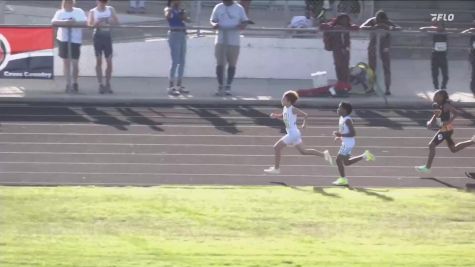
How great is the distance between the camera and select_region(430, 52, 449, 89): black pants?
75.3 ft

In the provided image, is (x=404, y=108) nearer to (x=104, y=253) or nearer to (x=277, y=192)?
(x=277, y=192)

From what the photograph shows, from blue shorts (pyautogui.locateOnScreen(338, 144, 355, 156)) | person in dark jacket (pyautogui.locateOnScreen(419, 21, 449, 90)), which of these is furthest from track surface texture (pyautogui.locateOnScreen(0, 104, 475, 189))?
person in dark jacket (pyautogui.locateOnScreen(419, 21, 449, 90))

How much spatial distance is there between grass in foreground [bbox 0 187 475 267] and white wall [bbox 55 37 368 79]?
6955 millimetres

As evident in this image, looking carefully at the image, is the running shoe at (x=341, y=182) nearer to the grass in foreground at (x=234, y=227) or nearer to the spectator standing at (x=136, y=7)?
the grass in foreground at (x=234, y=227)

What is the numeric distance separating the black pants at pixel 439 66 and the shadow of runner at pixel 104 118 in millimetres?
6197

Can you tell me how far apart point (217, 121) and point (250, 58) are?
3.24m

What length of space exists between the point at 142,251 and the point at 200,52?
11329mm

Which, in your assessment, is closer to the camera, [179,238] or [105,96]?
[179,238]

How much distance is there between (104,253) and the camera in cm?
1269

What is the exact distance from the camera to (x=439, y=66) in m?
23.2

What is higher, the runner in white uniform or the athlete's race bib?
the athlete's race bib

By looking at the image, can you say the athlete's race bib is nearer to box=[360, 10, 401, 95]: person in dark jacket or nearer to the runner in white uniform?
box=[360, 10, 401, 95]: person in dark jacket

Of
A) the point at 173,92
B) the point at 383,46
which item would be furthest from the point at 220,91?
the point at 383,46

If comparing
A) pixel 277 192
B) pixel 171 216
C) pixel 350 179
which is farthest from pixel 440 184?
pixel 171 216
